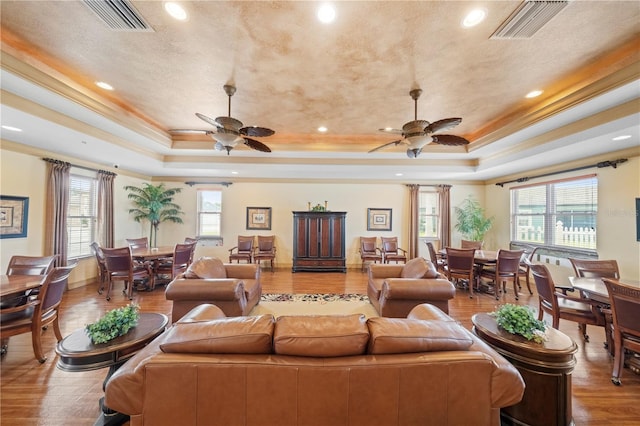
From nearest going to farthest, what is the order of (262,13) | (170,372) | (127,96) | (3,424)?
(170,372) → (3,424) → (262,13) → (127,96)

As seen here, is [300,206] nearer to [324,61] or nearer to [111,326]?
[324,61]

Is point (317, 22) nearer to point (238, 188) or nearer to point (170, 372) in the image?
point (170, 372)

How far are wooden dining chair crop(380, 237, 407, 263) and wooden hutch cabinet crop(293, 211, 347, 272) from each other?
44.4 inches

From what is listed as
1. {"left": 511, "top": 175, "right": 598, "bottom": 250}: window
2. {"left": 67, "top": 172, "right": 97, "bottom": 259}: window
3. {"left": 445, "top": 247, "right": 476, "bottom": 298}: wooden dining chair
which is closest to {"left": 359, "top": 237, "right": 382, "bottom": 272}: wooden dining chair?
{"left": 445, "top": 247, "right": 476, "bottom": 298}: wooden dining chair

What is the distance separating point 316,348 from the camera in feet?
4.39

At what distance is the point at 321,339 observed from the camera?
4.46 feet

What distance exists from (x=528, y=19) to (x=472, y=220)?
18.8 feet

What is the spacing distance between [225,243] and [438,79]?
21.7 ft

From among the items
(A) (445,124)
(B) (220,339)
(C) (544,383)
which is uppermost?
(A) (445,124)

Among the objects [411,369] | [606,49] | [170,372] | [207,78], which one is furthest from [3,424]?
[606,49]

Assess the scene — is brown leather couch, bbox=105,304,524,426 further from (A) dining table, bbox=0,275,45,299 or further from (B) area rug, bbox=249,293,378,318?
(B) area rug, bbox=249,293,378,318

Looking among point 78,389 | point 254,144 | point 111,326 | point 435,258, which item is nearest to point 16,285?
point 78,389

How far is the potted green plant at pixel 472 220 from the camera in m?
6.72

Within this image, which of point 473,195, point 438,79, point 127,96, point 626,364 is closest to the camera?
point 626,364
